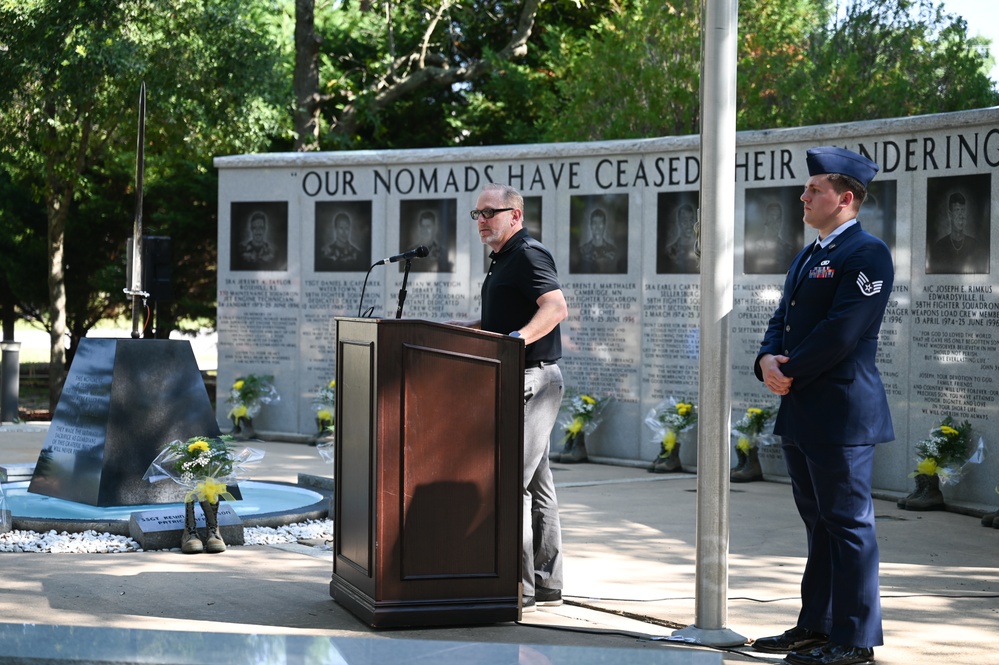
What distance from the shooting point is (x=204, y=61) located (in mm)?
15820

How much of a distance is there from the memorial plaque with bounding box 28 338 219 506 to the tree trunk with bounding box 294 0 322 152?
11.8m

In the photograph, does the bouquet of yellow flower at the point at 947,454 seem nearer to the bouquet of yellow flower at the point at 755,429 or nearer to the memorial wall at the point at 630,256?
Answer: the memorial wall at the point at 630,256

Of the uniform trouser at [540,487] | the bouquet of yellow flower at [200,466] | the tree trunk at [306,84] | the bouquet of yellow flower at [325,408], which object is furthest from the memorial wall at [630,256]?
the tree trunk at [306,84]

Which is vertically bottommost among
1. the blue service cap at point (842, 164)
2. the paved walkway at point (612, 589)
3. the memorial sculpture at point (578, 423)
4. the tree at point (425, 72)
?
the paved walkway at point (612, 589)

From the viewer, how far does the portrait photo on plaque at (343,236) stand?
1259 centimetres

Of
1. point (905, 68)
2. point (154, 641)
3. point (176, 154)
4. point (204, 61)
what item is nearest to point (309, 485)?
point (154, 641)

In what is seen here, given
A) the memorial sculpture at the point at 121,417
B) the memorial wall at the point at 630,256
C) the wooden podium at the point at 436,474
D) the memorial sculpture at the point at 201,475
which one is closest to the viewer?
the wooden podium at the point at 436,474

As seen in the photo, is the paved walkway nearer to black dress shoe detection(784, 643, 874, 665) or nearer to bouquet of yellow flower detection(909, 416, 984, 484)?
black dress shoe detection(784, 643, 874, 665)

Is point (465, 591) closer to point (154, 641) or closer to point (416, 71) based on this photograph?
point (154, 641)

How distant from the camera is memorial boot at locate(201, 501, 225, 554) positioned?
6.30 m

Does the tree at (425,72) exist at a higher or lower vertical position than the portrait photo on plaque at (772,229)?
higher

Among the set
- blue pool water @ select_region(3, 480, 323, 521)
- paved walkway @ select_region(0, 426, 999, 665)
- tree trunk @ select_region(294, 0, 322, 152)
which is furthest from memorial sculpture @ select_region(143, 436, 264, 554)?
tree trunk @ select_region(294, 0, 322, 152)

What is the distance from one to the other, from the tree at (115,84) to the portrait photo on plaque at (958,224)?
9.87 meters

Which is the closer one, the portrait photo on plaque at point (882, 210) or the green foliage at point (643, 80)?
the portrait photo on plaque at point (882, 210)
